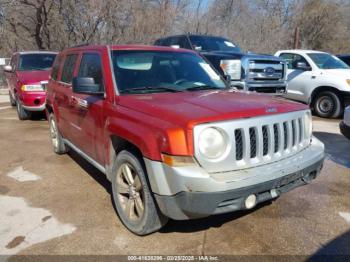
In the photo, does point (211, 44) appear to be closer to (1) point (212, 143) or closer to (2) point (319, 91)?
A: (2) point (319, 91)

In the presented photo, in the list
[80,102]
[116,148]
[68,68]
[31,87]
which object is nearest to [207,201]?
[116,148]

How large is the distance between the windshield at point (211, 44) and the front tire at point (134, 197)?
22.3 feet

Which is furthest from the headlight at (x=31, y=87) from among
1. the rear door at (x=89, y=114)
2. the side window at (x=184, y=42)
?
the rear door at (x=89, y=114)

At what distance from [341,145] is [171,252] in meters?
4.97

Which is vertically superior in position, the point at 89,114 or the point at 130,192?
the point at 89,114

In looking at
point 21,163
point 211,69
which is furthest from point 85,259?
point 21,163

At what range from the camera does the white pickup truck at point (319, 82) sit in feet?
31.5

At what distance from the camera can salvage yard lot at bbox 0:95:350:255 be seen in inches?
126

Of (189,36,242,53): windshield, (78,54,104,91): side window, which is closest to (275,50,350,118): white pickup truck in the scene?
(189,36,242,53): windshield

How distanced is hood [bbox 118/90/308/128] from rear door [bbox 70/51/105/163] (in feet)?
1.58

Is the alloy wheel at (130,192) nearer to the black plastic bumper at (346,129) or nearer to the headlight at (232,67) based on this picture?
the black plastic bumper at (346,129)

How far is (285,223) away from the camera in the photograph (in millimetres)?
3629

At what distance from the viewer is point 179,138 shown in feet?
9.04

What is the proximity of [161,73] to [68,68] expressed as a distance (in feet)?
5.79
